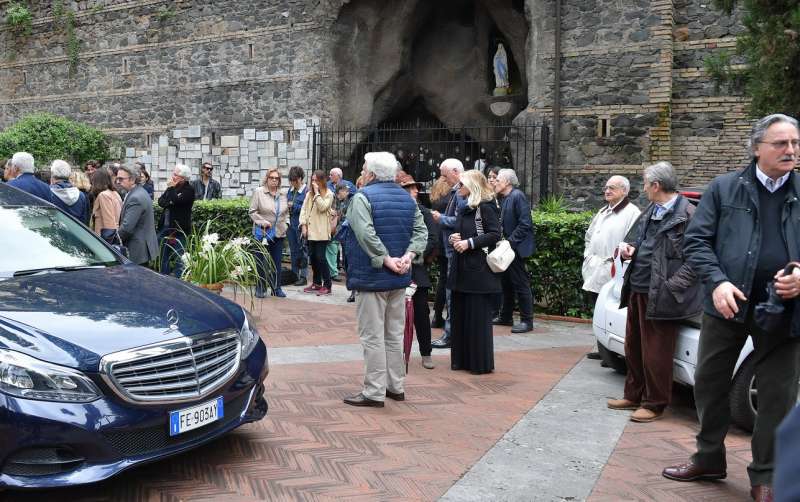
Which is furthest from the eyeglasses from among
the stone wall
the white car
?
the stone wall

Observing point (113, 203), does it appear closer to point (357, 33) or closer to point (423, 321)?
point (423, 321)

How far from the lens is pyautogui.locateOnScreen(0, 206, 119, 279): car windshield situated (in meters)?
4.59

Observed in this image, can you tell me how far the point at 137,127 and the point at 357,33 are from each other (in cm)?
662

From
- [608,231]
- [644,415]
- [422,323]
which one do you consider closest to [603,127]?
[608,231]

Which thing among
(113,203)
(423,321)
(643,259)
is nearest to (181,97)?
(113,203)

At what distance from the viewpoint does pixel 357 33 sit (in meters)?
16.1

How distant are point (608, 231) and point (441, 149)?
10.4m

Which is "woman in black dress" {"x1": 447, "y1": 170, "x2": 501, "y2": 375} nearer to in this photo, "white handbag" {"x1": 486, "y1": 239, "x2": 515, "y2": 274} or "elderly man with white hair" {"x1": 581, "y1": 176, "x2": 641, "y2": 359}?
"white handbag" {"x1": 486, "y1": 239, "x2": 515, "y2": 274}

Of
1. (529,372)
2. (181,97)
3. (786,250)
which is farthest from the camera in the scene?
(181,97)

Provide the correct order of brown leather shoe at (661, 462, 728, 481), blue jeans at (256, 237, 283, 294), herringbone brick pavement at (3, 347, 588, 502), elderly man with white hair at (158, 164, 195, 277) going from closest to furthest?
herringbone brick pavement at (3, 347, 588, 502) → brown leather shoe at (661, 462, 728, 481) → blue jeans at (256, 237, 283, 294) → elderly man with white hair at (158, 164, 195, 277)

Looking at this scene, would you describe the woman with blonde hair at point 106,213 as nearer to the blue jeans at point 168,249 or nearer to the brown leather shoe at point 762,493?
the blue jeans at point 168,249

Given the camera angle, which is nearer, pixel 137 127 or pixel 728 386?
pixel 728 386

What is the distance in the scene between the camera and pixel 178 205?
33.2 feet

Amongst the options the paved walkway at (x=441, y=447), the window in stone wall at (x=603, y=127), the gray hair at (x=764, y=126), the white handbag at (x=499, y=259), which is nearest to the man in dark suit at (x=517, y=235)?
the paved walkway at (x=441, y=447)
